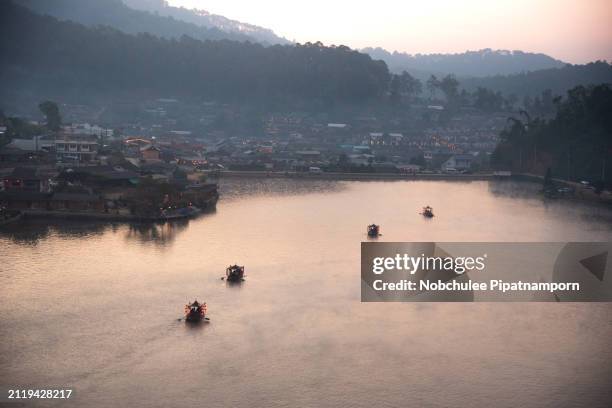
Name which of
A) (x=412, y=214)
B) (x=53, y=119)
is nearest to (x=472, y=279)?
(x=412, y=214)

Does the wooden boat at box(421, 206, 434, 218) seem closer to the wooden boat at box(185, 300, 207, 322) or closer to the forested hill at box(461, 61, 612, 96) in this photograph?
the wooden boat at box(185, 300, 207, 322)

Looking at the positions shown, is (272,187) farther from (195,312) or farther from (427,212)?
(195,312)

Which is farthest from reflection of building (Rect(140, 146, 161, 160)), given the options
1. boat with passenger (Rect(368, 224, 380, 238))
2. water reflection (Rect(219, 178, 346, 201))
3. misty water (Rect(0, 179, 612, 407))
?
boat with passenger (Rect(368, 224, 380, 238))

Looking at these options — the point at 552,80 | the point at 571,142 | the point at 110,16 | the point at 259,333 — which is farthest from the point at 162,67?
the point at 552,80

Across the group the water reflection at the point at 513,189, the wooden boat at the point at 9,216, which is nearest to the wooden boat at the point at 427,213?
the water reflection at the point at 513,189

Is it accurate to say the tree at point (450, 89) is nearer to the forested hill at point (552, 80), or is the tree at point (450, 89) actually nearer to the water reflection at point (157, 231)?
the forested hill at point (552, 80)

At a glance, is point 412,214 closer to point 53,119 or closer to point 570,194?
point 570,194

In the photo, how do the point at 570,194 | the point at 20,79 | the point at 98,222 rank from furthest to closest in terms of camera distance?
the point at 20,79, the point at 570,194, the point at 98,222
